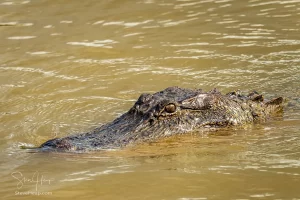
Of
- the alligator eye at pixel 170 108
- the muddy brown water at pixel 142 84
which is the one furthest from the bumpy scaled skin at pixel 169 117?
the muddy brown water at pixel 142 84

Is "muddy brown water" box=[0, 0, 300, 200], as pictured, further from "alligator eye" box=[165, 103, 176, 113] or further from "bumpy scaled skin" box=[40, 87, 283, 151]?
"alligator eye" box=[165, 103, 176, 113]

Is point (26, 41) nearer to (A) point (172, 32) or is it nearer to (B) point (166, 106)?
(A) point (172, 32)

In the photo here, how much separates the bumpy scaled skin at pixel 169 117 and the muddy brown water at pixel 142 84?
0.20 metres

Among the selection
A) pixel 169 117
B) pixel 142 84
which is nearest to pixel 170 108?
pixel 169 117

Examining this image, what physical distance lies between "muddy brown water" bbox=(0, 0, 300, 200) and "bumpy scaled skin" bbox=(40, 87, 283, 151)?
197mm

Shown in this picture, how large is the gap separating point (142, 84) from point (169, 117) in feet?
8.22

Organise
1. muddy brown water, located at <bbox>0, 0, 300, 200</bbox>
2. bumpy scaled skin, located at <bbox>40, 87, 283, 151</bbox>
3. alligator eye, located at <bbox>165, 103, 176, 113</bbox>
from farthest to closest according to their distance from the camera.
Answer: alligator eye, located at <bbox>165, 103, 176, 113</bbox>
bumpy scaled skin, located at <bbox>40, 87, 283, 151</bbox>
muddy brown water, located at <bbox>0, 0, 300, 200</bbox>

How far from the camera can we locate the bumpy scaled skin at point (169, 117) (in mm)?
7207

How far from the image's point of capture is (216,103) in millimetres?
7711

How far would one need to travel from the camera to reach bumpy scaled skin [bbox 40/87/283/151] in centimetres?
721

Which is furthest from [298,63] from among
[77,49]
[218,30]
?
[77,49]

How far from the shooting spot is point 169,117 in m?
7.49

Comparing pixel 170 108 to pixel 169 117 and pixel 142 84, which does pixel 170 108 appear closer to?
pixel 169 117

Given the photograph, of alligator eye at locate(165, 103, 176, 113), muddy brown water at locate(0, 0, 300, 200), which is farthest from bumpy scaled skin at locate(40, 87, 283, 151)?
muddy brown water at locate(0, 0, 300, 200)
